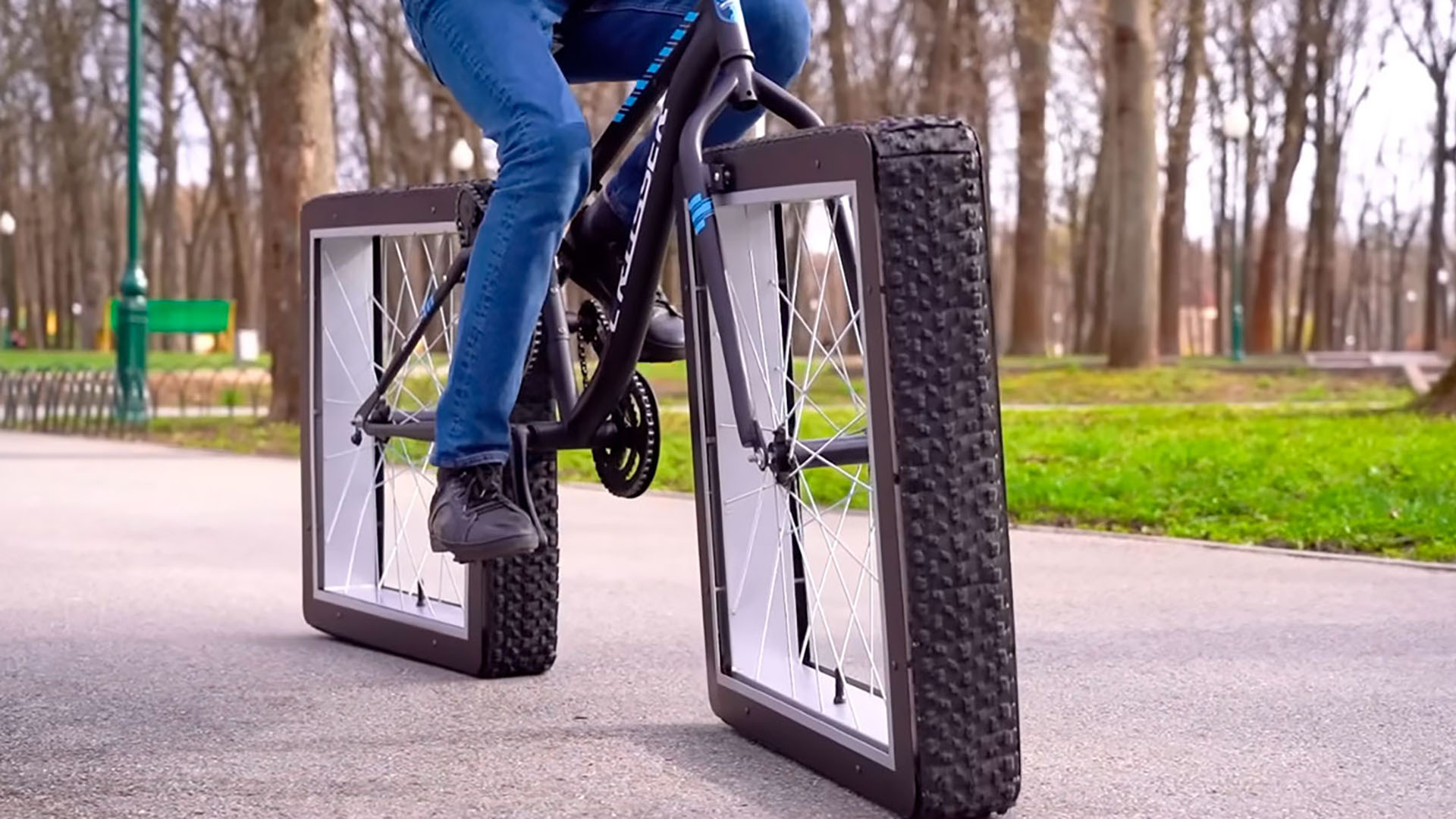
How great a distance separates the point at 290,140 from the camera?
56.6 feet

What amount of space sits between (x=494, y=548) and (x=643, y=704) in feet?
2.01

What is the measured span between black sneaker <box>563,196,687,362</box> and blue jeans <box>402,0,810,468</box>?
1.06ft

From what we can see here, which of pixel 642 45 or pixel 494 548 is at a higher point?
pixel 642 45

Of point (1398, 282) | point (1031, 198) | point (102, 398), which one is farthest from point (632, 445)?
point (1398, 282)

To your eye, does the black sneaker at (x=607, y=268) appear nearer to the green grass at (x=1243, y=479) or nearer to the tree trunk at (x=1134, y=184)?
the green grass at (x=1243, y=479)

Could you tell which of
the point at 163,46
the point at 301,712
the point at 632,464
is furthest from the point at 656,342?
the point at 163,46

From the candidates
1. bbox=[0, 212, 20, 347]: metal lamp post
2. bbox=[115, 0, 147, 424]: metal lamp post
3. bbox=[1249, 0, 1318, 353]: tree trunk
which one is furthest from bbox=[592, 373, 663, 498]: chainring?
bbox=[0, 212, 20, 347]: metal lamp post

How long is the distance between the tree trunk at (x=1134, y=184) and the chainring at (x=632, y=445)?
19795 mm

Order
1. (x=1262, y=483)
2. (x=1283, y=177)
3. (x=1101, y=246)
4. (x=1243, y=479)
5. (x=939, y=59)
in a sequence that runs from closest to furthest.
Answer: (x=1262, y=483)
(x=1243, y=479)
(x=939, y=59)
(x=1283, y=177)
(x=1101, y=246)

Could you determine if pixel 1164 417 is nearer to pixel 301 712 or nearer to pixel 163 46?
pixel 301 712

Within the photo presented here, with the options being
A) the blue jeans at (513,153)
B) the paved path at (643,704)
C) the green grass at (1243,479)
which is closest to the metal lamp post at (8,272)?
the green grass at (1243,479)

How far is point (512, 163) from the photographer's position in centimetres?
361

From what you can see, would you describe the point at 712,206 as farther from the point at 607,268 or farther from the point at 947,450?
the point at 947,450

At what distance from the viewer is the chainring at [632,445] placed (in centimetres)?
394
